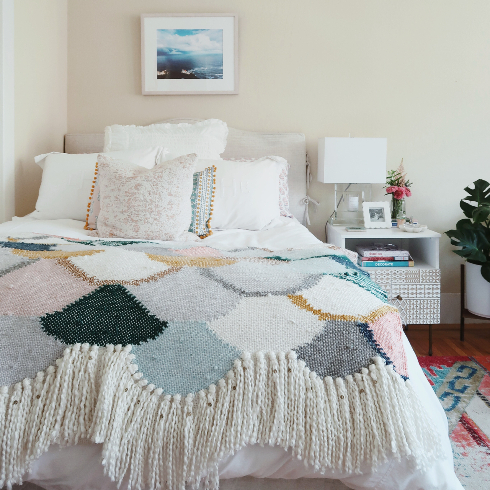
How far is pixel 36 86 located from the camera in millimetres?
2650

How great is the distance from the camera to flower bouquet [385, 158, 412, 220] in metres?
2.69

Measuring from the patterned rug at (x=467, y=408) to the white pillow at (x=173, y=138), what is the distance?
1.62m

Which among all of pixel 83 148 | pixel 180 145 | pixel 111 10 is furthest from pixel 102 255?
pixel 111 10

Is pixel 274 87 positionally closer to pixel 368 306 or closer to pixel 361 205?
pixel 361 205

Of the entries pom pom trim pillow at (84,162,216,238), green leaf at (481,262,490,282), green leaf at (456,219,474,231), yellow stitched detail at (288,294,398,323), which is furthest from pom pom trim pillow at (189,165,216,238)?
green leaf at (481,262,490,282)

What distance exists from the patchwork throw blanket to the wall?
82.8 inches

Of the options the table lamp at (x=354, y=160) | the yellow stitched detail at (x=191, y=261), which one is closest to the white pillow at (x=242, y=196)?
the table lamp at (x=354, y=160)

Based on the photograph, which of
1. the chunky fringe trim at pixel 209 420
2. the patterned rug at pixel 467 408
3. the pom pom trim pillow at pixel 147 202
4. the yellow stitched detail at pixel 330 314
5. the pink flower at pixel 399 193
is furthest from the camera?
the pink flower at pixel 399 193

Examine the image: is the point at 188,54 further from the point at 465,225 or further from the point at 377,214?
the point at 465,225

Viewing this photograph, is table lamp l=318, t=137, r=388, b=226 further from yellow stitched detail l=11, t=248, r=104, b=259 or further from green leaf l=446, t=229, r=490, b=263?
yellow stitched detail l=11, t=248, r=104, b=259

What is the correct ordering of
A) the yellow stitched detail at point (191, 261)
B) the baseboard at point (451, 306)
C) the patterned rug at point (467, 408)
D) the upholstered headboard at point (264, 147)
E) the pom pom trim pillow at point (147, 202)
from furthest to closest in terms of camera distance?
the baseboard at point (451, 306) → the upholstered headboard at point (264, 147) → the pom pom trim pillow at point (147, 202) → the patterned rug at point (467, 408) → the yellow stitched detail at point (191, 261)

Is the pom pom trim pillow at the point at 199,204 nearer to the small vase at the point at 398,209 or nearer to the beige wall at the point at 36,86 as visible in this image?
the beige wall at the point at 36,86

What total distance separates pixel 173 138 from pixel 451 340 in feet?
6.55

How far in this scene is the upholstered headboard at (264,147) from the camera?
2.82 meters
